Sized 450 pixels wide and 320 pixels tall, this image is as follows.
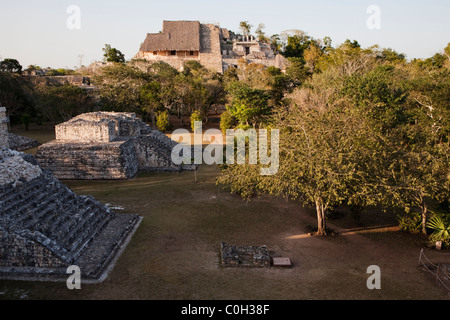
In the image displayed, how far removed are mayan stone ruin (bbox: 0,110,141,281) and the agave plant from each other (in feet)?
32.7

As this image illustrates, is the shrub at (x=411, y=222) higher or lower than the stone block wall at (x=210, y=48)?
lower

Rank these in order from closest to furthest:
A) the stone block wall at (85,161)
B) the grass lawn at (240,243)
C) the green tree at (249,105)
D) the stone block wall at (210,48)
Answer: the grass lawn at (240,243)
the stone block wall at (85,161)
the green tree at (249,105)
the stone block wall at (210,48)

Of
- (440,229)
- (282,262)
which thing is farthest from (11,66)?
(440,229)

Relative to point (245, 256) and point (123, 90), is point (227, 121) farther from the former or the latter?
point (245, 256)

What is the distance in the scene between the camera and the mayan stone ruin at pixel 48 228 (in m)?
9.05

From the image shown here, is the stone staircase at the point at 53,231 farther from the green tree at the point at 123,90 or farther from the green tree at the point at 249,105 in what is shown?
the green tree at the point at 123,90

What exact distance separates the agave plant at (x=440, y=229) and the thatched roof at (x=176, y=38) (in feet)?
147

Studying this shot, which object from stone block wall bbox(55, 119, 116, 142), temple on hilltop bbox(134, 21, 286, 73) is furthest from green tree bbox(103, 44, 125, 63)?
stone block wall bbox(55, 119, 116, 142)

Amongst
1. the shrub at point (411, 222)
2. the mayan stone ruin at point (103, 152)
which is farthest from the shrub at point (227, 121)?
the shrub at point (411, 222)

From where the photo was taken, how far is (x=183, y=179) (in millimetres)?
18094

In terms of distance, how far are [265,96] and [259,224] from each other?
17522 mm

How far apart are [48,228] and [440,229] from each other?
12.1m

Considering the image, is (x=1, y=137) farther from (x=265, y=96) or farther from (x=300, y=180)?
(x=265, y=96)

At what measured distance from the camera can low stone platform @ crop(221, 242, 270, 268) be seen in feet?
31.6
